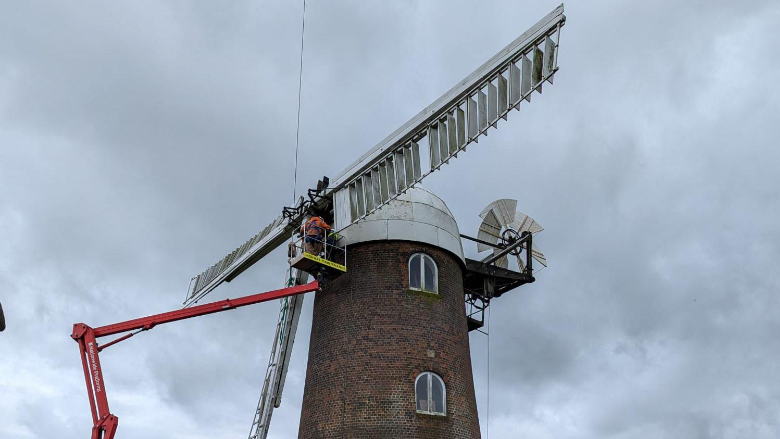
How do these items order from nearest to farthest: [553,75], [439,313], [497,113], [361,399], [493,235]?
[553,75] < [497,113] < [361,399] < [439,313] < [493,235]

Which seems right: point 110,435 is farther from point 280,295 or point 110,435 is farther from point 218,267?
point 218,267

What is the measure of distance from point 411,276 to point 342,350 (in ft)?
9.45

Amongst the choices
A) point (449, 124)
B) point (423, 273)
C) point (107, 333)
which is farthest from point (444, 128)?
point (107, 333)

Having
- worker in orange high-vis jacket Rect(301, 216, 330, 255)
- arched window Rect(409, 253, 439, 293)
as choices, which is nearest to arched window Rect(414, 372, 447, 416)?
arched window Rect(409, 253, 439, 293)

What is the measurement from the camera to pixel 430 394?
22.8m

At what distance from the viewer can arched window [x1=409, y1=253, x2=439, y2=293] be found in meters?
24.1

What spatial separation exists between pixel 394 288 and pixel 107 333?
25.9ft

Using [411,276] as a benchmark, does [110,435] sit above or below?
below

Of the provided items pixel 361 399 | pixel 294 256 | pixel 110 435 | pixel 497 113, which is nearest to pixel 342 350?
pixel 361 399

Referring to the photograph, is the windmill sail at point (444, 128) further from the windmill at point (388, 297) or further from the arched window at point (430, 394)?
the arched window at point (430, 394)

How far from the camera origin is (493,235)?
93.8ft

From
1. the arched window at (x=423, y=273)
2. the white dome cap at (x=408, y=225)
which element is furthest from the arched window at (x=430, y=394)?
the white dome cap at (x=408, y=225)

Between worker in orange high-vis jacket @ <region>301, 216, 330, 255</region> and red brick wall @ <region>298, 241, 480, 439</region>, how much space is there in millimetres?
1179

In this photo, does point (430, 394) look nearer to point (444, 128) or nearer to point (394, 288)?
point (394, 288)
